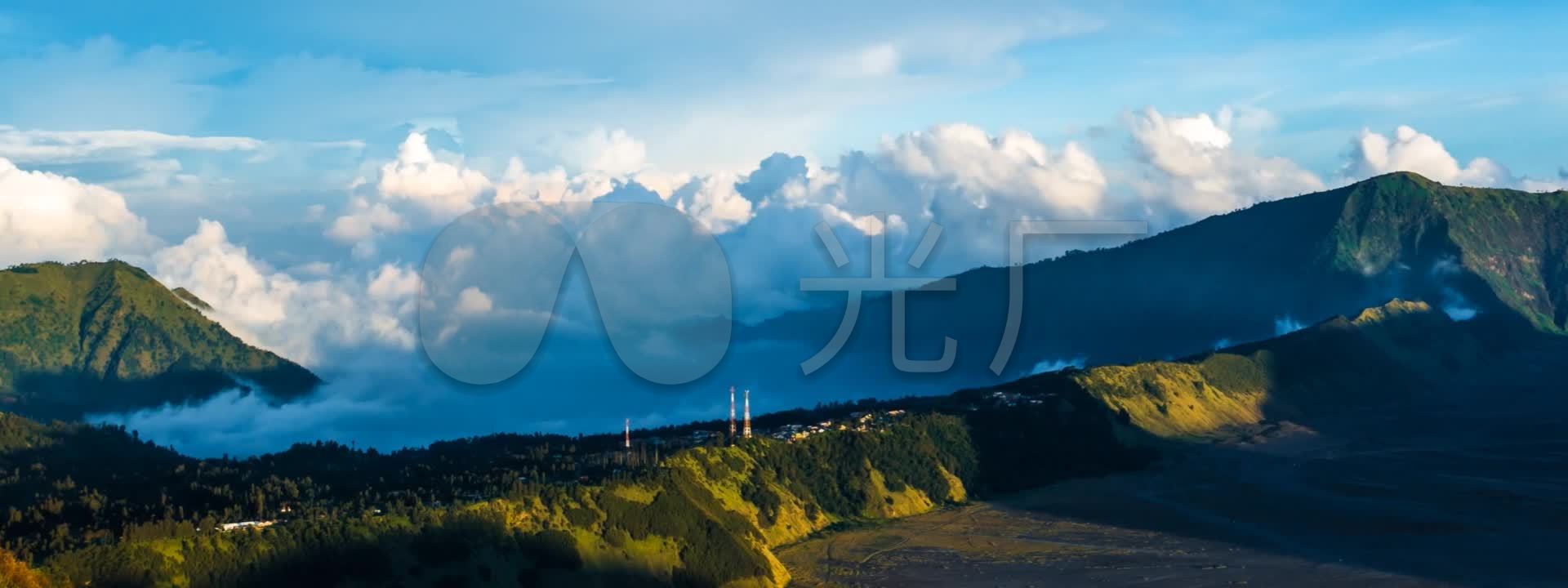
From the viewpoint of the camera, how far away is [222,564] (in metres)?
182

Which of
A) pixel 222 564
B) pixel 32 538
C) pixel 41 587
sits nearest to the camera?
pixel 41 587

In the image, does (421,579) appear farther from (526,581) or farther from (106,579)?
(106,579)

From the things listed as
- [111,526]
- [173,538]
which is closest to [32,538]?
[111,526]

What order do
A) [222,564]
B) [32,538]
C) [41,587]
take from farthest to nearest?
[32,538] → [222,564] → [41,587]

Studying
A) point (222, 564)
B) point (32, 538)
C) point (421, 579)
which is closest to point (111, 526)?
point (32, 538)

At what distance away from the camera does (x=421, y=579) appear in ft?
618

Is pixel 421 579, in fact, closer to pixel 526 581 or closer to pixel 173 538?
pixel 526 581

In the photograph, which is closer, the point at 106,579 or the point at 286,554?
the point at 106,579

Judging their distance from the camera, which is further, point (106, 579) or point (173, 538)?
point (173, 538)

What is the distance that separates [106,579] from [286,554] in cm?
2189

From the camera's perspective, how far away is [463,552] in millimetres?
195750

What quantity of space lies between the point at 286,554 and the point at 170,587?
16051mm

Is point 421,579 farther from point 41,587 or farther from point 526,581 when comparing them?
point 41,587

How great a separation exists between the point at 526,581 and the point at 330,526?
2567cm
